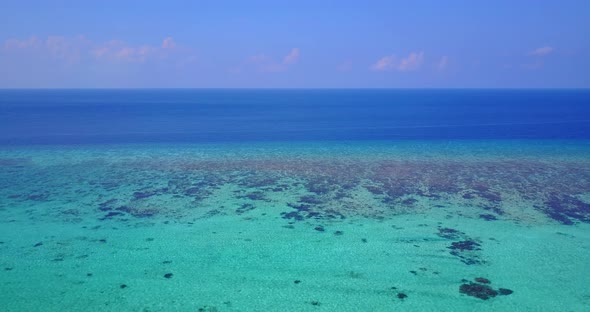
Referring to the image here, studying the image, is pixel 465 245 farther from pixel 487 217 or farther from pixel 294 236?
pixel 294 236

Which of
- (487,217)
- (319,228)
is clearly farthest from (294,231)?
(487,217)

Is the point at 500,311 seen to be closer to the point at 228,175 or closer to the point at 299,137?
the point at 228,175

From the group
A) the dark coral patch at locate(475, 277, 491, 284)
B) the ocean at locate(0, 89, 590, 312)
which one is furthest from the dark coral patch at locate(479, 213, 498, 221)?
the dark coral patch at locate(475, 277, 491, 284)

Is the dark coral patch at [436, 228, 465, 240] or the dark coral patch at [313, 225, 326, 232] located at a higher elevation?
the dark coral patch at [436, 228, 465, 240]

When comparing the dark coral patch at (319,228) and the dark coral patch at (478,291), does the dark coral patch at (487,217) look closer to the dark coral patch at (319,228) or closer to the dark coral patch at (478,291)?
the dark coral patch at (478,291)

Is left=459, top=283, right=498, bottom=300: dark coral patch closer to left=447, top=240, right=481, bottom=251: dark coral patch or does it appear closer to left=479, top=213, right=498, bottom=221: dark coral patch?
left=447, top=240, right=481, bottom=251: dark coral patch
